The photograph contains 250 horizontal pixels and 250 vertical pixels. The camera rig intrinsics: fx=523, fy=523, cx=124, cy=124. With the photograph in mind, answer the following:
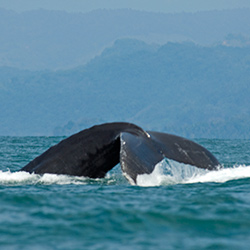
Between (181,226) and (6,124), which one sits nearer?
(181,226)

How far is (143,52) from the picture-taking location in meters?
170

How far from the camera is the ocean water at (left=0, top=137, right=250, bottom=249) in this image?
5477 millimetres

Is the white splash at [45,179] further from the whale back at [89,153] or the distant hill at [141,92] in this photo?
the distant hill at [141,92]

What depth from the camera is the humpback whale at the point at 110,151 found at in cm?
788

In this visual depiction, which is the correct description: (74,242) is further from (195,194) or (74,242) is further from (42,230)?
(195,194)

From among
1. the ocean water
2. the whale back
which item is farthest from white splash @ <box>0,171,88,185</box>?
the whale back

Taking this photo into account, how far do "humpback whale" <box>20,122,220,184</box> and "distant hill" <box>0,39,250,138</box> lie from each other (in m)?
106

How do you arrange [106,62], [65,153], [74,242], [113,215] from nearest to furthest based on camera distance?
1. [74,242]
2. [113,215]
3. [65,153]
4. [106,62]

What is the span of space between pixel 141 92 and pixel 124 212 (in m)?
147

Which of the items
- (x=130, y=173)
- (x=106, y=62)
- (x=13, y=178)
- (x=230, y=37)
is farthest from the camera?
(x=230, y=37)

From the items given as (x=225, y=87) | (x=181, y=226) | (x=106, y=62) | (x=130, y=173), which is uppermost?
(x=106, y=62)

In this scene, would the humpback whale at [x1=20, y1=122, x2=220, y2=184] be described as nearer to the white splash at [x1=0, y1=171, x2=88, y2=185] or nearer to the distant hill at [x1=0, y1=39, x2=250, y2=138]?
the white splash at [x1=0, y1=171, x2=88, y2=185]

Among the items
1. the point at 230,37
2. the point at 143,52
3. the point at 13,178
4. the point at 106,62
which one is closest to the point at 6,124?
the point at 106,62

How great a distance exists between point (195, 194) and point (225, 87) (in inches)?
5382
